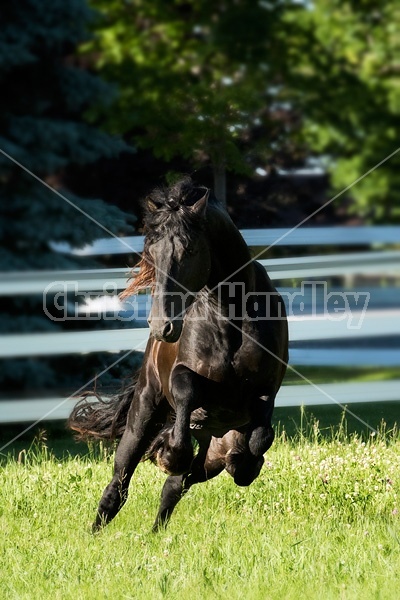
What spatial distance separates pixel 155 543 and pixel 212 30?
4.71 meters

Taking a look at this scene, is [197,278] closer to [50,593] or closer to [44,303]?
[50,593]

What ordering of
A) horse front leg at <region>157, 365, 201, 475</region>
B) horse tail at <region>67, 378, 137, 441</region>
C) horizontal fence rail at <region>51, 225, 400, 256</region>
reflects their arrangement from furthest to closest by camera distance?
horizontal fence rail at <region>51, 225, 400, 256</region> → horse tail at <region>67, 378, 137, 441</region> → horse front leg at <region>157, 365, 201, 475</region>

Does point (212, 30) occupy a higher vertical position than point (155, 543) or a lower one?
higher

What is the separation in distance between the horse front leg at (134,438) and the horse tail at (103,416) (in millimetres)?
299

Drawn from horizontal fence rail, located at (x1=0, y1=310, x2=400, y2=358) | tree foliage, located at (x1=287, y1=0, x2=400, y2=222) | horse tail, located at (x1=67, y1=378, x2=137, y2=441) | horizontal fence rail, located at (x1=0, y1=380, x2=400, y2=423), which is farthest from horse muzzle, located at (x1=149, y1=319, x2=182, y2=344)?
tree foliage, located at (x1=287, y1=0, x2=400, y2=222)

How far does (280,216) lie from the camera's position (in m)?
8.21

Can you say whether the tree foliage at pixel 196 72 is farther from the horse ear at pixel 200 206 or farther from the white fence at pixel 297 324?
the horse ear at pixel 200 206

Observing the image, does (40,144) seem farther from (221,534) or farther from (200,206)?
(221,534)

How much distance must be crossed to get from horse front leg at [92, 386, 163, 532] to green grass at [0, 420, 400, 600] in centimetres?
20

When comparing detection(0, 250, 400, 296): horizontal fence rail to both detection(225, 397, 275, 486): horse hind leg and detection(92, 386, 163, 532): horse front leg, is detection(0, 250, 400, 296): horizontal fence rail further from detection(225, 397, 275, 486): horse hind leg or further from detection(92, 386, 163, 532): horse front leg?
detection(225, 397, 275, 486): horse hind leg

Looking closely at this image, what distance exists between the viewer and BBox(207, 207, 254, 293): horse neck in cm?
411

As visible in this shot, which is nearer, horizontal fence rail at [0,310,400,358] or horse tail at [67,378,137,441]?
horse tail at [67,378,137,441]

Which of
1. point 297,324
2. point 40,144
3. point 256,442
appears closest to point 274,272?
point 297,324

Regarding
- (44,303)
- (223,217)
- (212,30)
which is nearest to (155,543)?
(223,217)
